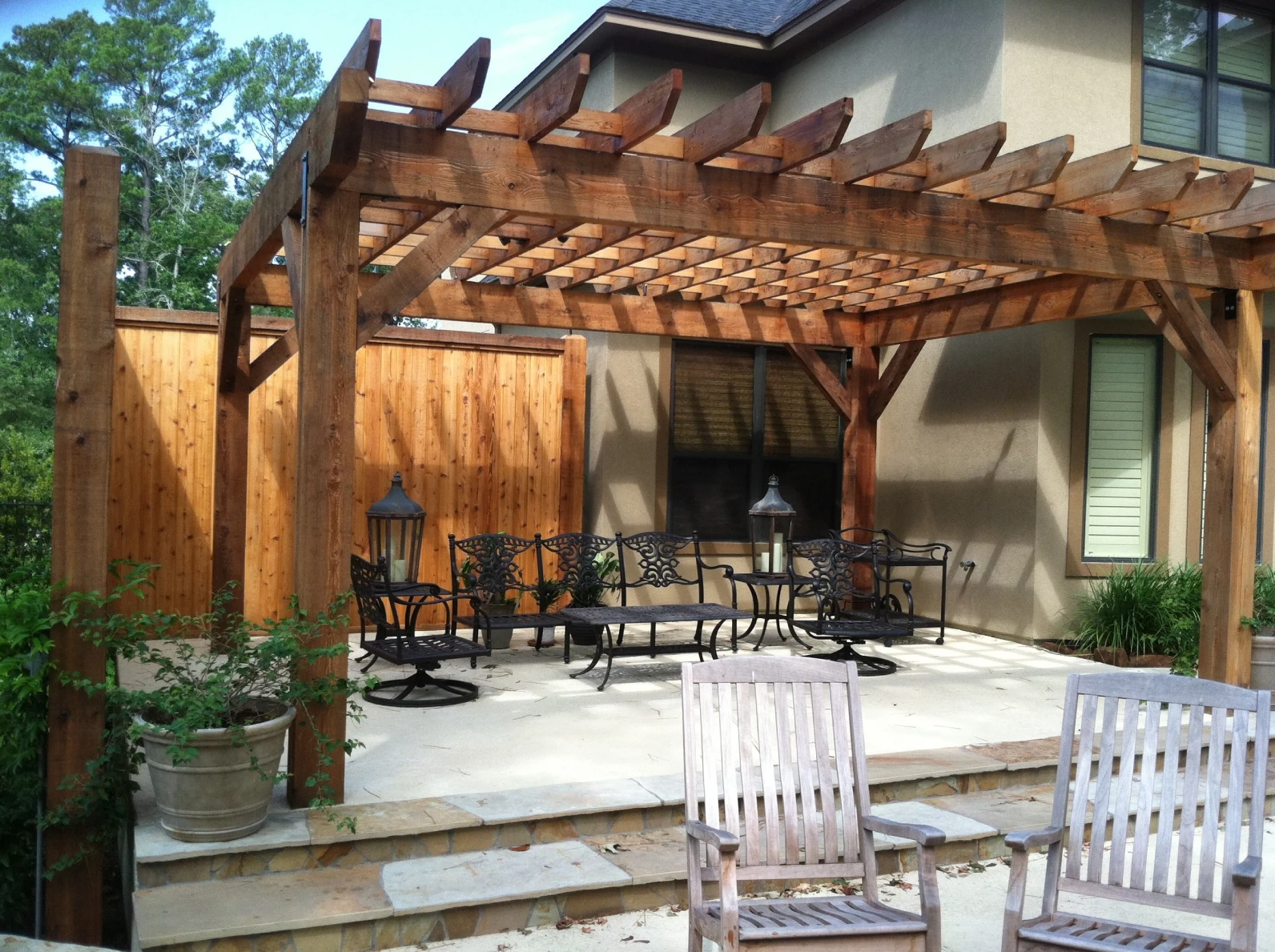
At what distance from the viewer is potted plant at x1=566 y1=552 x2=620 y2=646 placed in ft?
26.1

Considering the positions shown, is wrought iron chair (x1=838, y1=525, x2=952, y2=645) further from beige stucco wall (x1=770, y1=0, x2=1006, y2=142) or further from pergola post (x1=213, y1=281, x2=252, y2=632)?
pergola post (x1=213, y1=281, x2=252, y2=632)

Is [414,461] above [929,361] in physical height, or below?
below

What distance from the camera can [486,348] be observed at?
8695 millimetres

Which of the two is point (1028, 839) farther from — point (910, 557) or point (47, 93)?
point (47, 93)

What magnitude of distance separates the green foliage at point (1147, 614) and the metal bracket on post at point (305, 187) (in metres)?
6.04

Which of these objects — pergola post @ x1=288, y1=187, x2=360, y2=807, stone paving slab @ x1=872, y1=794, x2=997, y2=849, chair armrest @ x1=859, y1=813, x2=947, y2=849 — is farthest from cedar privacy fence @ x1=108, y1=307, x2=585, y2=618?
chair armrest @ x1=859, y1=813, x2=947, y2=849

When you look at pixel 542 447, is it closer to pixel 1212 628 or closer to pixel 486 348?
pixel 486 348

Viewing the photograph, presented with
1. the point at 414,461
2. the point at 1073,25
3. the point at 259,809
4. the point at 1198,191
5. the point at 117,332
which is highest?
the point at 1073,25

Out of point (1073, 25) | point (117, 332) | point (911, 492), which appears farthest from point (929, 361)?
point (117, 332)

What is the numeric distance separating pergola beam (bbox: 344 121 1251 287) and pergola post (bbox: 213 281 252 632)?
→ 3240 millimetres

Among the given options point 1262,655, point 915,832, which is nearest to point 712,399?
point 1262,655

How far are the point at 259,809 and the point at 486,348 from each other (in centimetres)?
524

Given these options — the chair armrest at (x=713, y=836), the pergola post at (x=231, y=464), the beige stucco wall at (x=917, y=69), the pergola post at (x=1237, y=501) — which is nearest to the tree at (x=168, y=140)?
the beige stucco wall at (x=917, y=69)

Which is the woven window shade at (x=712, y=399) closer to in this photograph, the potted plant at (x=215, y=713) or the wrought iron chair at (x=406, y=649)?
the wrought iron chair at (x=406, y=649)
